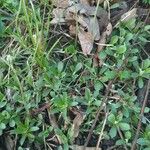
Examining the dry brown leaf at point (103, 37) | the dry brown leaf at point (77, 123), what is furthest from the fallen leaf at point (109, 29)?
the dry brown leaf at point (77, 123)

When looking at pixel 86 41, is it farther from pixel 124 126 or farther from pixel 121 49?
pixel 124 126

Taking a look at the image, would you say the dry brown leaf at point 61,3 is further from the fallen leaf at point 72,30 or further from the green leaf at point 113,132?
the green leaf at point 113,132

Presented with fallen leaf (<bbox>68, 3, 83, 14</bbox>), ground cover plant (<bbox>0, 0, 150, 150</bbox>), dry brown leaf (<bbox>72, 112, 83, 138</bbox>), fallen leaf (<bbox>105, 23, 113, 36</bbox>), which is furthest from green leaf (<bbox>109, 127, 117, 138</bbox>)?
fallen leaf (<bbox>68, 3, 83, 14</bbox>)

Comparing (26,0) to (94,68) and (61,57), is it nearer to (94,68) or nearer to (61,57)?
(61,57)

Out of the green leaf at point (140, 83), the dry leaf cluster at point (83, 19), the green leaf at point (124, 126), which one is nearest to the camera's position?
the green leaf at point (124, 126)

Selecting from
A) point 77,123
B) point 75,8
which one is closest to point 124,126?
point 77,123

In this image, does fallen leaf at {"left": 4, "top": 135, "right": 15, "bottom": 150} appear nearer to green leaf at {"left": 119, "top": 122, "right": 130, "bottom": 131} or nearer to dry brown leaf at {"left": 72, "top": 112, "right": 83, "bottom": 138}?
dry brown leaf at {"left": 72, "top": 112, "right": 83, "bottom": 138}

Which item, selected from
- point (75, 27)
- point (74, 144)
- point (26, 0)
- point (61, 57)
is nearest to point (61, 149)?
point (74, 144)
